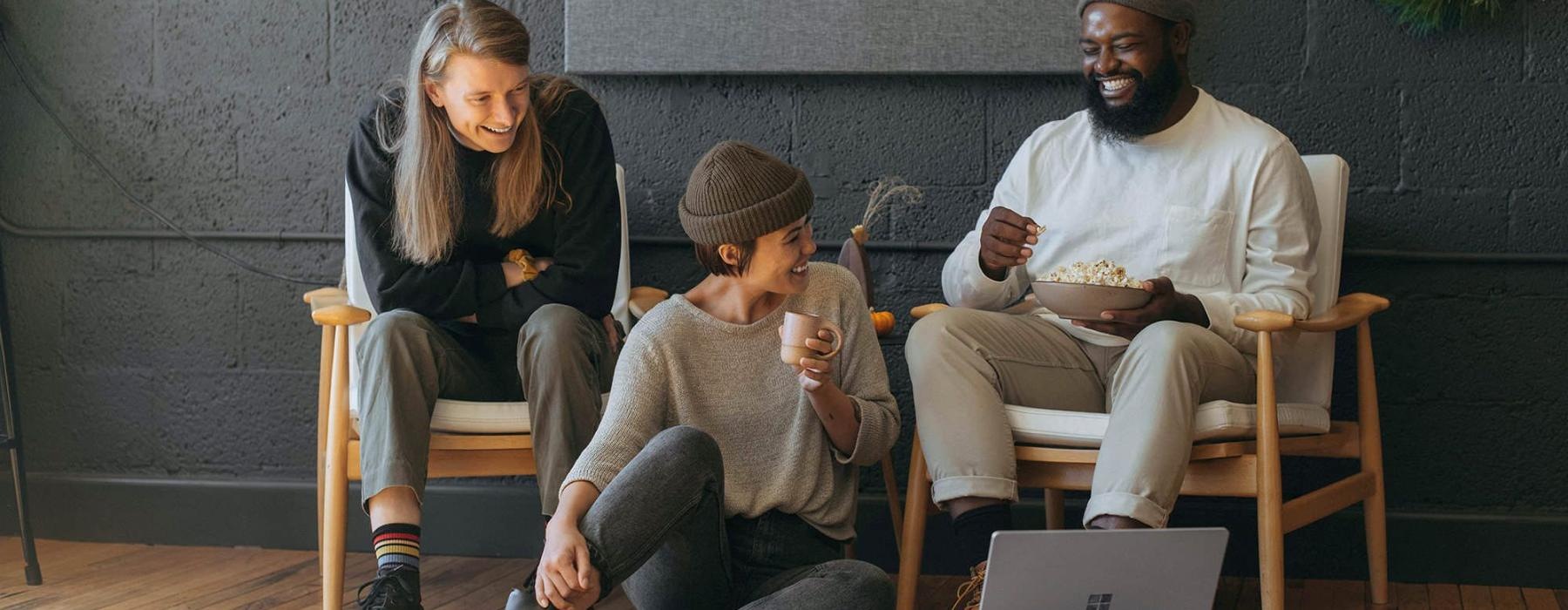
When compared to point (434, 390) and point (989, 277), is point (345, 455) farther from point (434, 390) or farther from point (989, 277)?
point (989, 277)

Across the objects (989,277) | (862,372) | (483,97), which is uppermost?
(483,97)

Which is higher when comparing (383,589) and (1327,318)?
(1327,318)

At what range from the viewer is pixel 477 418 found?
231 cm

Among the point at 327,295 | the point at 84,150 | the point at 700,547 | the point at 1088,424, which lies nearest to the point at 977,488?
the point at 1088,424

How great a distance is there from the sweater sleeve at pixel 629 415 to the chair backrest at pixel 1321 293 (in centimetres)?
117

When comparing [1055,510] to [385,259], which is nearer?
[385,259]

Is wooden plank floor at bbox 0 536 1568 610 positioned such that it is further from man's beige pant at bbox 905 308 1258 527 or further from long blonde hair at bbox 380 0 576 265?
long blonde hair at bbox 380 0 576 265

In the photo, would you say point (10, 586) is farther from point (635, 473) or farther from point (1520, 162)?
point (1520, 162)

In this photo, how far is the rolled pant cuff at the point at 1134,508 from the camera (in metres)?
2.01

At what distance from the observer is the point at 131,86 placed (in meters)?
3.19

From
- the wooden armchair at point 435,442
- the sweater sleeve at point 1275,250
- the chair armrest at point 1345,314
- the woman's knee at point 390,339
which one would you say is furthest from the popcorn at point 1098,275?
the woman's knee at point 390,339

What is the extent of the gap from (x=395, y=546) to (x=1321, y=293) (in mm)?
1633

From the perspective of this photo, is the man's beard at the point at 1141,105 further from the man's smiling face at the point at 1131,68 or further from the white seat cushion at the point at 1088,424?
the white seat cushion at the point at 1088,424

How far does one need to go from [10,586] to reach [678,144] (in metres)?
1.59
